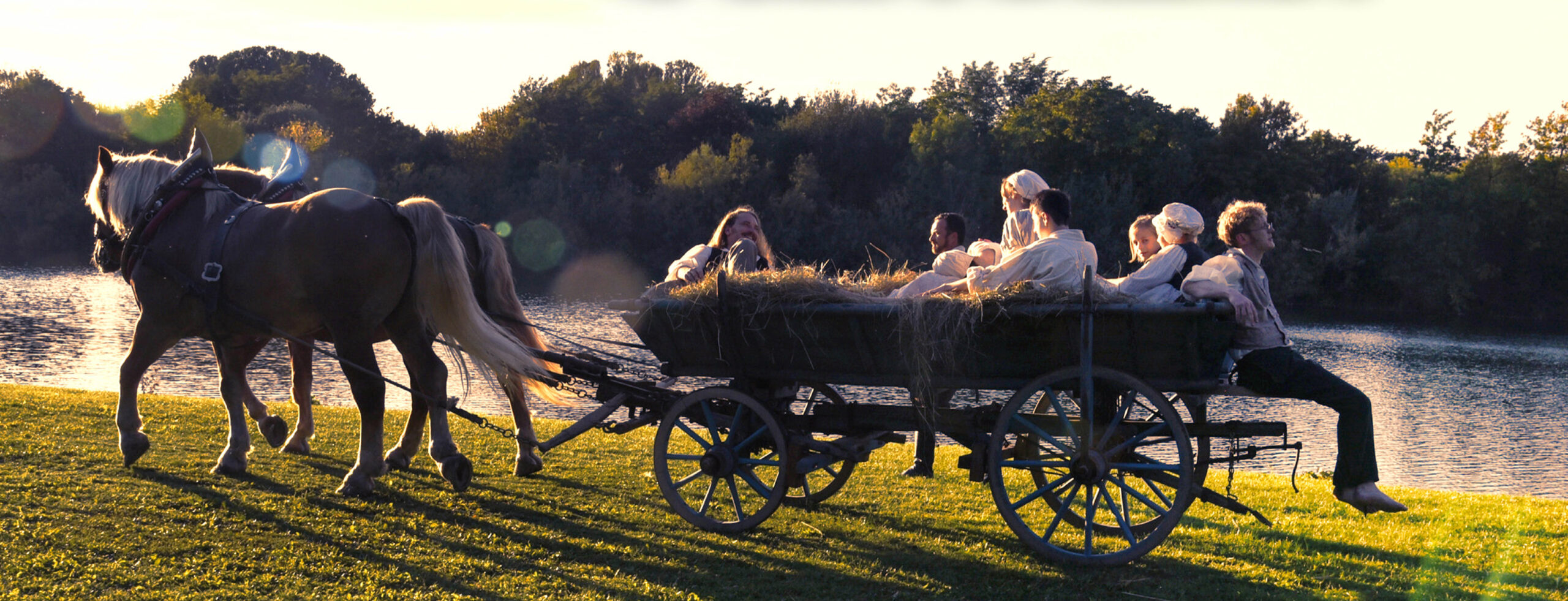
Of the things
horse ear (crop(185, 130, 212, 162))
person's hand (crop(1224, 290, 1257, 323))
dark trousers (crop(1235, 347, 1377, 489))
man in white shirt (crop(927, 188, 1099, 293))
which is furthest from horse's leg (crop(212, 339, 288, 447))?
dark trousers (crop(1235, 347, 1377, 489))

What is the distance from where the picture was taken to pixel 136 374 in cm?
593

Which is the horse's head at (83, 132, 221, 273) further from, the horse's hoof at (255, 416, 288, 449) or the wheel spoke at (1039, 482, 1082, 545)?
the wheel spoke at (1039, 482, 1082, 545)

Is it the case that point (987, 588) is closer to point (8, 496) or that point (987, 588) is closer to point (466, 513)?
point (466, 513)

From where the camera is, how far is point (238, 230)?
19.3 ft

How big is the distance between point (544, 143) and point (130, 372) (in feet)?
170

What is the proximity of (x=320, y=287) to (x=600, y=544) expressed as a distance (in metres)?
2.19

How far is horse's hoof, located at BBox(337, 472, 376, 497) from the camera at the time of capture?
19.0ft

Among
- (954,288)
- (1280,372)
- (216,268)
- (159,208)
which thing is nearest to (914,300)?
(954,288)

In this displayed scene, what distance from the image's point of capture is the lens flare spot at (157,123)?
52.9m

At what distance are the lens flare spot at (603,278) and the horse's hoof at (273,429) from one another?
31437 mm

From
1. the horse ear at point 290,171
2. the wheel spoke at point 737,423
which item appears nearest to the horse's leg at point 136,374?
the horse ear at point 290,171

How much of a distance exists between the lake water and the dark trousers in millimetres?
3959

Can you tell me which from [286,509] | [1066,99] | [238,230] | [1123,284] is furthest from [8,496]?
[1066,99]

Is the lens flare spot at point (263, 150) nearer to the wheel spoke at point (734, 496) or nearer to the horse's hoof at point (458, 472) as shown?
the horse's hoof at point (458, 472)
